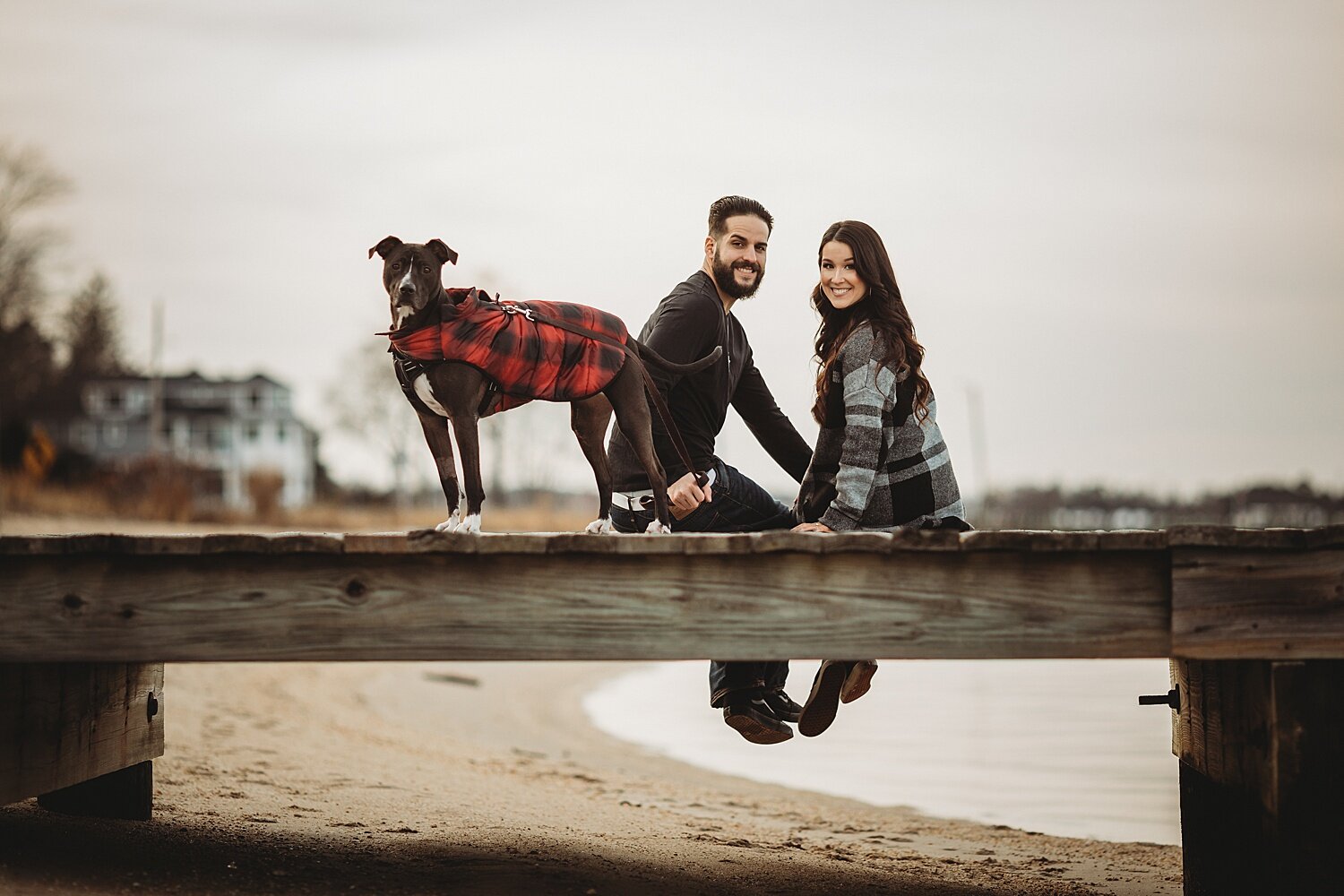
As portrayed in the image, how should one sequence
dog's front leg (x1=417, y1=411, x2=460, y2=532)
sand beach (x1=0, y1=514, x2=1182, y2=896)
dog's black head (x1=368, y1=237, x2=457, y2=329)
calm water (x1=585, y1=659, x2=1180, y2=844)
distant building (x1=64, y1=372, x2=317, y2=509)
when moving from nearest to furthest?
dog's black head (x1=368, y1=237, x2=457, y2=329) → dog's front leg (x1=417, y1=411, x2=460, y2=532) → sand beach (x1=0, y1=514, x2=1182, y2=896) → calm water (x1=585, y1=659, x2=1180, y2=844) → distant building (x1=64, y1=372, x2=317, y2=509)

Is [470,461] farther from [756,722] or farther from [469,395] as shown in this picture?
[756,722]

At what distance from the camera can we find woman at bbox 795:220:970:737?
4660 mm

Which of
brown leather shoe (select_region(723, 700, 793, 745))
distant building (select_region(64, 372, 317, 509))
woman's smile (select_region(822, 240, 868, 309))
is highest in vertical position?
distant building (select_region(64, 372, 317, 509))

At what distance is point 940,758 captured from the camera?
10.6 meters

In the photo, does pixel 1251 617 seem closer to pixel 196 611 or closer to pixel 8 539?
pixel 196 611

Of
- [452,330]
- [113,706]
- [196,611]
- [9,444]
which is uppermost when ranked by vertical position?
[9,444]

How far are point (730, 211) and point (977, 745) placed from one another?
7170 mm

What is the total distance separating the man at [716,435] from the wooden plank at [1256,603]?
70.0 inches

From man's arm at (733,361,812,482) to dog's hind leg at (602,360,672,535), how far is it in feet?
3.85

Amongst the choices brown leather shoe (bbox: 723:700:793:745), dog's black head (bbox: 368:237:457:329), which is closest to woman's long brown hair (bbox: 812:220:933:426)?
brown leather shoe (bbox: 723:700:793:745)

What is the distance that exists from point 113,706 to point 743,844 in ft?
9.48

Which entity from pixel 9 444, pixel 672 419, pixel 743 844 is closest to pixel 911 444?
pixel 672 419

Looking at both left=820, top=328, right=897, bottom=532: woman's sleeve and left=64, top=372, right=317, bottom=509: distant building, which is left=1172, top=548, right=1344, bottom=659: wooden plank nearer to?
left=820, top=328, right=897, bottom=532: woman's sleeve

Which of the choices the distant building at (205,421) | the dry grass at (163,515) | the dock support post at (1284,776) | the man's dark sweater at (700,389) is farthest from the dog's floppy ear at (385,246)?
the distant building at (205,421)
